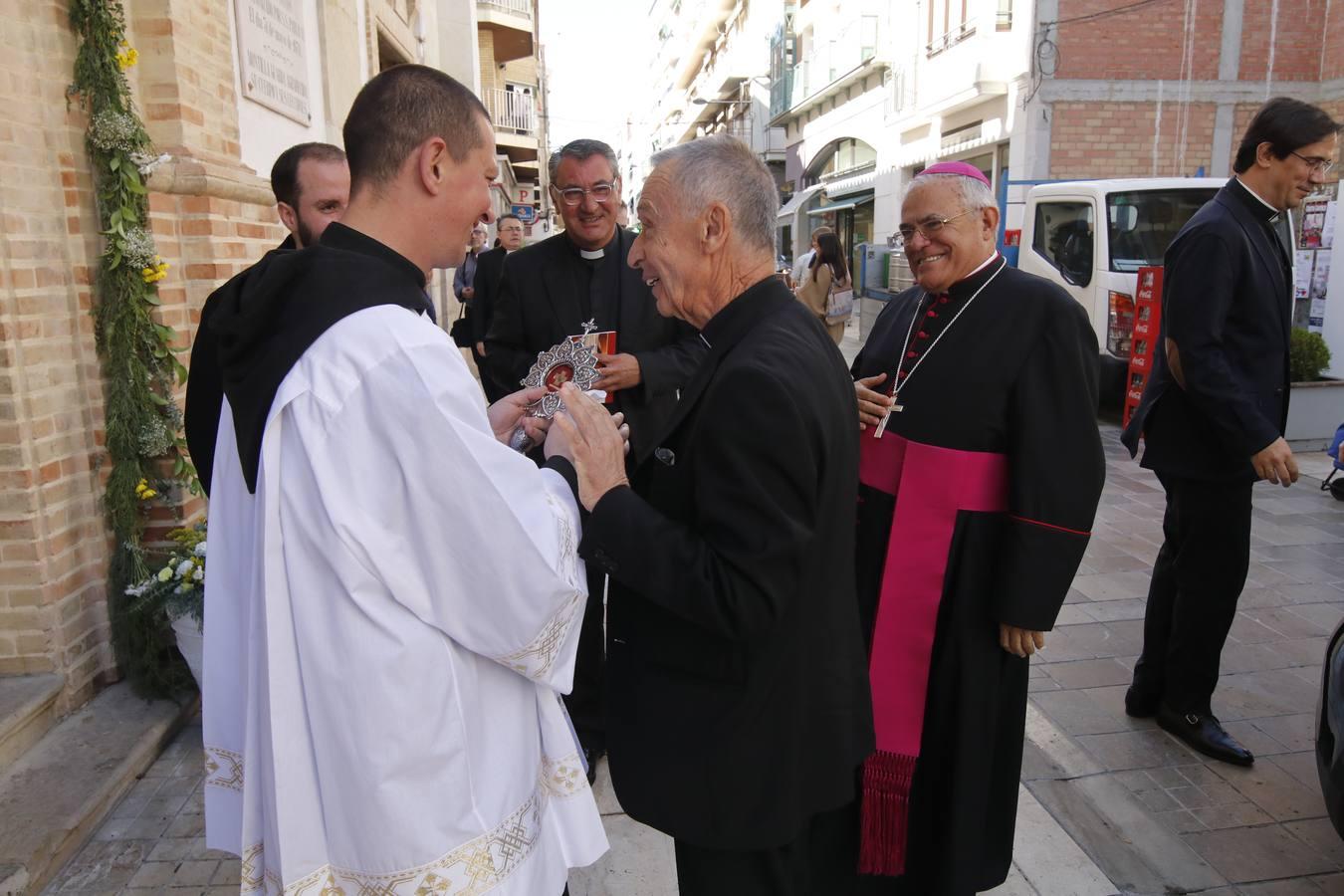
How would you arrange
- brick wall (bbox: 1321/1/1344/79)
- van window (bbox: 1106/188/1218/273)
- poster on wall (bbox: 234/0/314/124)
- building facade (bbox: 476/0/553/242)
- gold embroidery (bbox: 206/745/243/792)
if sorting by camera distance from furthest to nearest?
building facade (bbox: 476/0/553/242) → brick wall (bbox: 1321/1/1344/79) → van window (bbox: 1106/188/1218/273) → poster on wall (bbox: 234/0/314/124) → gold embroidery (bbox: 206/745/243/792)

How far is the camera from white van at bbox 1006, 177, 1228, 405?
9477 mm

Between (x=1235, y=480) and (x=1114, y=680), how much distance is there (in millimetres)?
1172

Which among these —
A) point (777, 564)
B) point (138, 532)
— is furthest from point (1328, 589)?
point (138, 532)

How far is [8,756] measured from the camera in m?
3.06

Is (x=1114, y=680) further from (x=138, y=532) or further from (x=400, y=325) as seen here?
(x=138, y=532)

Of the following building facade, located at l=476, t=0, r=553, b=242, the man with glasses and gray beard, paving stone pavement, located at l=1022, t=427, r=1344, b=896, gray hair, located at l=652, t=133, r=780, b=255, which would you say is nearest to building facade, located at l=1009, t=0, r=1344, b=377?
building facade, located at l=476, t=0, r=553, b=242

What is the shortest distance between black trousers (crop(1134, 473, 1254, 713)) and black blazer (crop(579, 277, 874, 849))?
6.85 feet

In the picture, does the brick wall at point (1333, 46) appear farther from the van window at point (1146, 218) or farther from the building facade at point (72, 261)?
the building facade at point (72, 261)

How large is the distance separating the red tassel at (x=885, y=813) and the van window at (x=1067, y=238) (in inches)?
353

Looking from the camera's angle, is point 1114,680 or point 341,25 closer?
point 1114,680

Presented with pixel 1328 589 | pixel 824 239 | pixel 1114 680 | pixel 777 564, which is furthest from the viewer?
pixel 824 239

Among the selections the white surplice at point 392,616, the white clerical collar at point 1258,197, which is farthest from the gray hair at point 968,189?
the white surplice at point 392,616

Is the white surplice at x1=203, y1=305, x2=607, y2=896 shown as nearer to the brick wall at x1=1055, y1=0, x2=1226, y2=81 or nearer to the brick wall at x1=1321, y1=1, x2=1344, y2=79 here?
the brick wall at x1=1055, y1=0, x2=1226, y2=81

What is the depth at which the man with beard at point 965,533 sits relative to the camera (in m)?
2.31
